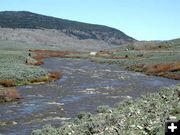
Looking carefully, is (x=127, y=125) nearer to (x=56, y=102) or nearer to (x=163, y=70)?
(x=56, y=102)

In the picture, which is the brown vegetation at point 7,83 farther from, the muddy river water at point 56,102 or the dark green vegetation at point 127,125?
the dark green vegetation at point 127,125

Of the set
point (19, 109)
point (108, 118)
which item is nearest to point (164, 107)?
point (108, 118)

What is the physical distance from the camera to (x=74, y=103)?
3412cm

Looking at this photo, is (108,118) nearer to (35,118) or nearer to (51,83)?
(35,118)

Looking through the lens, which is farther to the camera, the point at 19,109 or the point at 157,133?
the point at 19,109

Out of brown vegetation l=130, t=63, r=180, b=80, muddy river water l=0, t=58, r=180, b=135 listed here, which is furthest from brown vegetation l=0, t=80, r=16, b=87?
brown vegetation l=130, t=63, r=180, b=80

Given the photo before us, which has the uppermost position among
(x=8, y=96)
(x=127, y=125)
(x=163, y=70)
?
(x=127, y=125)

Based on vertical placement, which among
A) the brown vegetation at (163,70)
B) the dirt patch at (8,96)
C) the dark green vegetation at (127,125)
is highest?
the dark green vegetation at (127,125)

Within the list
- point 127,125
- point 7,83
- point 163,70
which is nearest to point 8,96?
point 7,83

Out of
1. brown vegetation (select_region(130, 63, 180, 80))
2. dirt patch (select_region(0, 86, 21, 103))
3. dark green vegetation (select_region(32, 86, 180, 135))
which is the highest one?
dark green vegetation (select_region(32, 86, 180, 135))

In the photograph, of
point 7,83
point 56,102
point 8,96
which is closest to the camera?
point 56,102

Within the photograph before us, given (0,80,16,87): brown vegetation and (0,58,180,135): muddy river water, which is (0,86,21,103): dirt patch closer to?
(0,58,180,135): muddy river water

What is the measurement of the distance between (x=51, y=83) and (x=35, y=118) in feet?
76.0

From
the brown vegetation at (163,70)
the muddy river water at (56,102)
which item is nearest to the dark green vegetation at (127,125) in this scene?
the muddy river water at (56,102)
